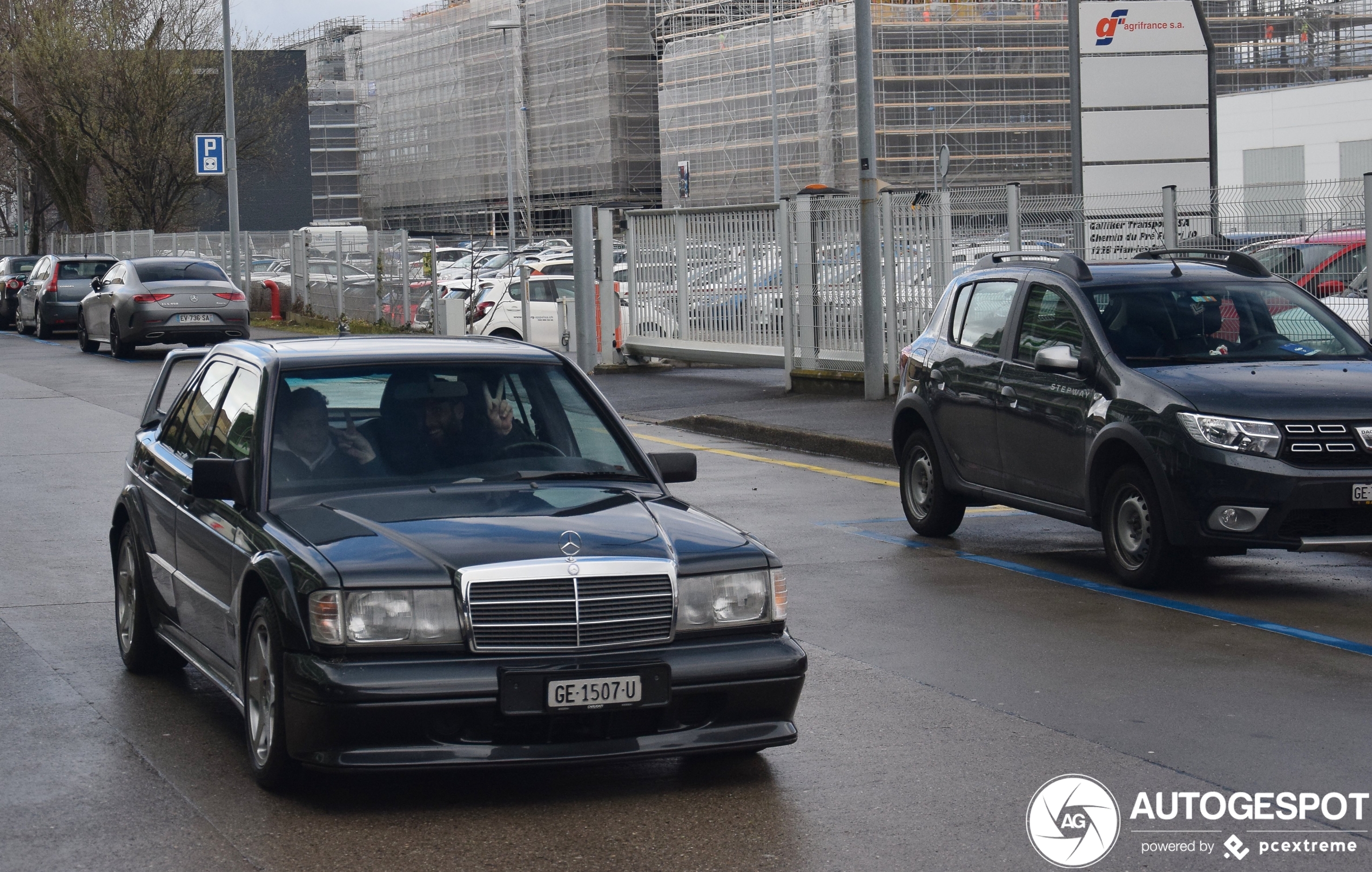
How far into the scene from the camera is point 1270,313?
31.6ft

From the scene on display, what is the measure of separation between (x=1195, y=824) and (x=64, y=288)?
115 feet

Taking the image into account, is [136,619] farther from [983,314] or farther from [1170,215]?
[1170,215]

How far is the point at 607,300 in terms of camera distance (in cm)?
2494

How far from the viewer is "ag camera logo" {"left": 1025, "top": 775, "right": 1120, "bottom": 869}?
191 inches

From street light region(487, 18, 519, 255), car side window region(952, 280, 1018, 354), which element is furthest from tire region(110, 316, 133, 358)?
street light region(487, 18, 519, 255)

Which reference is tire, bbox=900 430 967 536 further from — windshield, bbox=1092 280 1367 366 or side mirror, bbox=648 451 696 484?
side mirror, bbox=648 451 696 484

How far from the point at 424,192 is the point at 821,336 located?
276ft

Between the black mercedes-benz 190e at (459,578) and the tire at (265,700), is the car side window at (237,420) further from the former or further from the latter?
the tire at (265,700)

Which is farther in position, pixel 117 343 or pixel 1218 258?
pixel 117 343

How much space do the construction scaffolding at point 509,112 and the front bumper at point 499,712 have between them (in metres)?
78.6

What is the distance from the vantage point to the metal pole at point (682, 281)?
2345cm

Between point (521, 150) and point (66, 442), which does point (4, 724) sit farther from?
point (521, 150)

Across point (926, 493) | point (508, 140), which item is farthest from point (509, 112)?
point (926, 493)

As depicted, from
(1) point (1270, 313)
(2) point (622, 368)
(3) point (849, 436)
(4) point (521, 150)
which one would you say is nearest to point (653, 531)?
(1) point (1270, 313)
